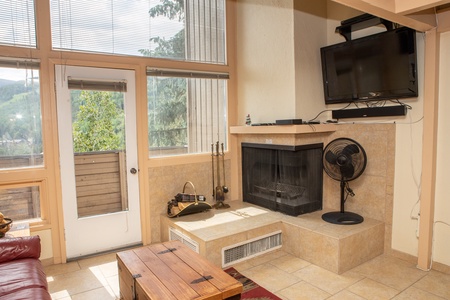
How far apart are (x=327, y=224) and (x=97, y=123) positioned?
2.75 metres

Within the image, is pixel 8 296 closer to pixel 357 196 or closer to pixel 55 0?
pixel 55 0

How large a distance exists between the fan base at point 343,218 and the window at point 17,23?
357cm

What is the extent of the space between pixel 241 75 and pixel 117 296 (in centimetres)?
310

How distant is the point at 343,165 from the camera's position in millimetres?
3322

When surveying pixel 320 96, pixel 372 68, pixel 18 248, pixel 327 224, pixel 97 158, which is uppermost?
pixel 372 68

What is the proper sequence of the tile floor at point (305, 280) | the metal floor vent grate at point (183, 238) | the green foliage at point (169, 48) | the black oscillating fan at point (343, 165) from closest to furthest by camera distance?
the tile floor at point (305, 280) → the metal floor vent grate at point (183, 238) → the black oscillating fan at point (343, 165) → the green foliage at point (169, 48)

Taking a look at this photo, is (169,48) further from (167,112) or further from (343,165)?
(343,165)

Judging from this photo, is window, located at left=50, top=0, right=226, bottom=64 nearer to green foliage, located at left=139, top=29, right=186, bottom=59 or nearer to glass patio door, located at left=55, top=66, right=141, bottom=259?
green foliage, located at left=139, top=29, right=186, bottom=59

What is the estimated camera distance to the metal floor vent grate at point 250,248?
320cm

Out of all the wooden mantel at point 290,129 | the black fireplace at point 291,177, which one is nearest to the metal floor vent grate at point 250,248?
the black fireplace at point 291,177

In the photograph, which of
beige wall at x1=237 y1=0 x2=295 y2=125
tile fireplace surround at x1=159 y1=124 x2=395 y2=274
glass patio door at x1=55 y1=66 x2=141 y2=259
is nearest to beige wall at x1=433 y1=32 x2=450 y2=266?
tile fireplace surround at x1=159 y1=124 x2=395 y2=274

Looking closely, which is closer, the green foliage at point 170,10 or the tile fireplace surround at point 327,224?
the tile fireplace surround at point 327,224

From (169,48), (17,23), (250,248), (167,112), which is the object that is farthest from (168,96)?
(250,248)

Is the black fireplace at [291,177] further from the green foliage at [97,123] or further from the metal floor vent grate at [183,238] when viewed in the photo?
the green foliage at [97,123]
